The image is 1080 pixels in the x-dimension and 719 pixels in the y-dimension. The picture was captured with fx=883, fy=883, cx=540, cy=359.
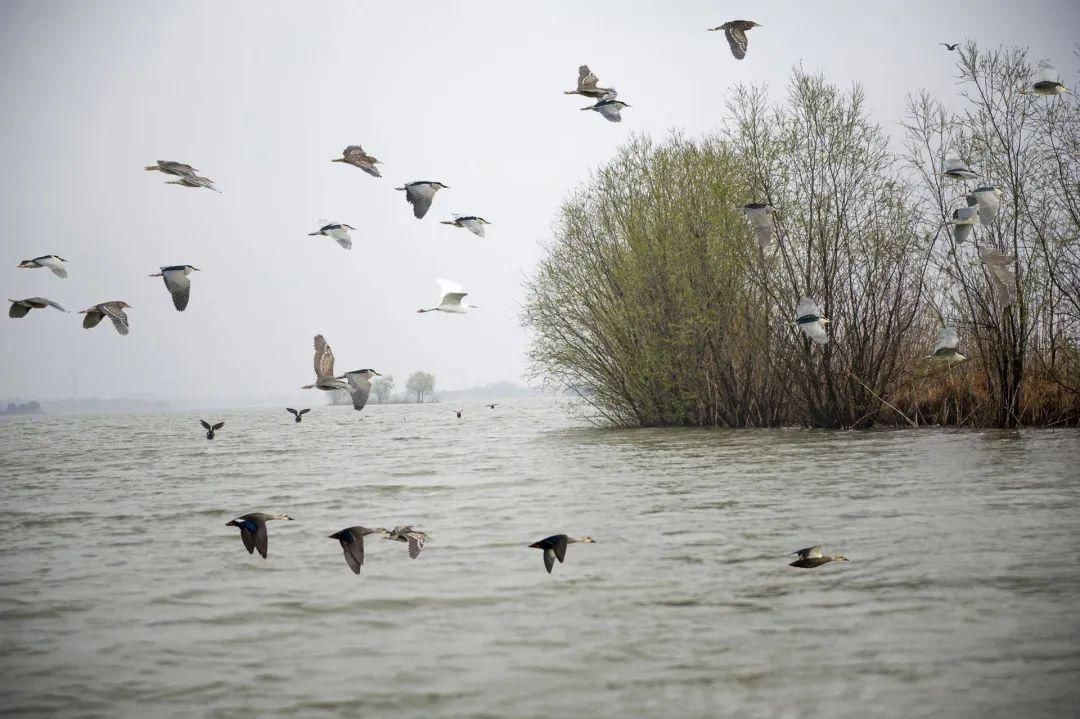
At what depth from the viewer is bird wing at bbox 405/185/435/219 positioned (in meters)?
9.22

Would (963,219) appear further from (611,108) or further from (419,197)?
(419,197)

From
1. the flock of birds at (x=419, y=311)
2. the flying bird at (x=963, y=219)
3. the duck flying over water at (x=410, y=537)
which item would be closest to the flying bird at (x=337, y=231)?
the flock of birds at (x=419, y=311)

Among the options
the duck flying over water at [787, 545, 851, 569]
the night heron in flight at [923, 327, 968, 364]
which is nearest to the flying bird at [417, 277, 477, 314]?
the duck flying over water at [787, 545, 851, 569]

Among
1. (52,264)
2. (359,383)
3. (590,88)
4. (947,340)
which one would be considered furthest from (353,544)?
(947,340)

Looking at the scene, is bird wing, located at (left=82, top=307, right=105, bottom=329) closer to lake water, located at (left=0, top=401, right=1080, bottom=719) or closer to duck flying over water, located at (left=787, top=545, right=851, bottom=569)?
lake water, located at (left=0, top=401, right=1080, bottom=719)

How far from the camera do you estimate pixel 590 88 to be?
33.9 ft

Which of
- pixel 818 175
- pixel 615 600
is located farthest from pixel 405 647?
pixel 818 175

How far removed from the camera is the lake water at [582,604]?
4.20m

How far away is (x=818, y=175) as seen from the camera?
20.6 meters

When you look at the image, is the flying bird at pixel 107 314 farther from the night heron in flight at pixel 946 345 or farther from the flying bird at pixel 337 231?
the night heron in flight at pixel 946 345

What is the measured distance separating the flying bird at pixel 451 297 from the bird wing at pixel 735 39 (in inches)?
168

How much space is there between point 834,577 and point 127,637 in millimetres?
4714

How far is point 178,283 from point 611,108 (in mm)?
5286

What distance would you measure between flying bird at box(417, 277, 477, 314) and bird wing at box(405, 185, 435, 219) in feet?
3.62
